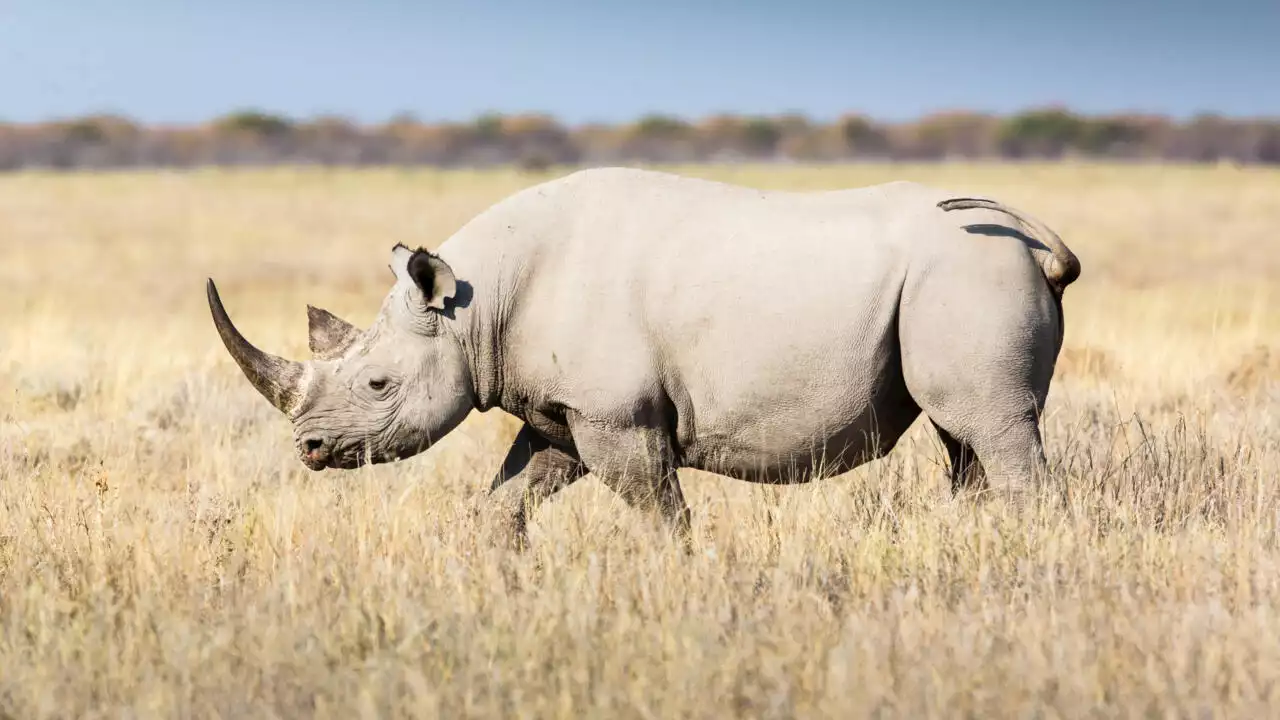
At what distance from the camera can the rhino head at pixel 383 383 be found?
5.82m

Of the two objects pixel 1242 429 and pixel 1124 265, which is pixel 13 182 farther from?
pixel 1242 429

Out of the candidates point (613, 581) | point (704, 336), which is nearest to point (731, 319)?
point (704, 336)

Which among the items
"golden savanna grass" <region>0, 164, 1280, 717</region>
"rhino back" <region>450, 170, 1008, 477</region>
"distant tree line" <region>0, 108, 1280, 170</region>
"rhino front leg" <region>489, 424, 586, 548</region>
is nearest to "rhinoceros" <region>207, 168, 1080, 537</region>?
"rhino back" <region>450, 170, 1008, 477</region>

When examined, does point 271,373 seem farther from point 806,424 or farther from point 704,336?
point 806,424

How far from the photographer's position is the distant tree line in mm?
65250

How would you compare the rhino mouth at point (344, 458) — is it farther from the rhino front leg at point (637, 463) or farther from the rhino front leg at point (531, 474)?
the rhino front leg at point (637, 463)

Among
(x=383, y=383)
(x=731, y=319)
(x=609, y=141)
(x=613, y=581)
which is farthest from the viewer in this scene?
(x=609, y=141)

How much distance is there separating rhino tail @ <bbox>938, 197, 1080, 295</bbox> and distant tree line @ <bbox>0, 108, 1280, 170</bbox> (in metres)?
54.4

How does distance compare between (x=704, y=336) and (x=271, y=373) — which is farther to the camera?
(x=271, y=373)

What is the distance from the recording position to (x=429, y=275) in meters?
5.75

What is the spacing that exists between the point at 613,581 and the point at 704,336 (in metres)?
1.07

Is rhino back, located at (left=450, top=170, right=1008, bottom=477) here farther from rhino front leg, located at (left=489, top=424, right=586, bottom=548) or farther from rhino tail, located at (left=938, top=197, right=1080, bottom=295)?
rhino front leg, located at (left=489, top=424, right=586, bottom=548)

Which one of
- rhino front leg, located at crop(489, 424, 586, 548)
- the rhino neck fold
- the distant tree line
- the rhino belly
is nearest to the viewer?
the rhino belly

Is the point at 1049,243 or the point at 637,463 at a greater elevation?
the point at 1049,243
